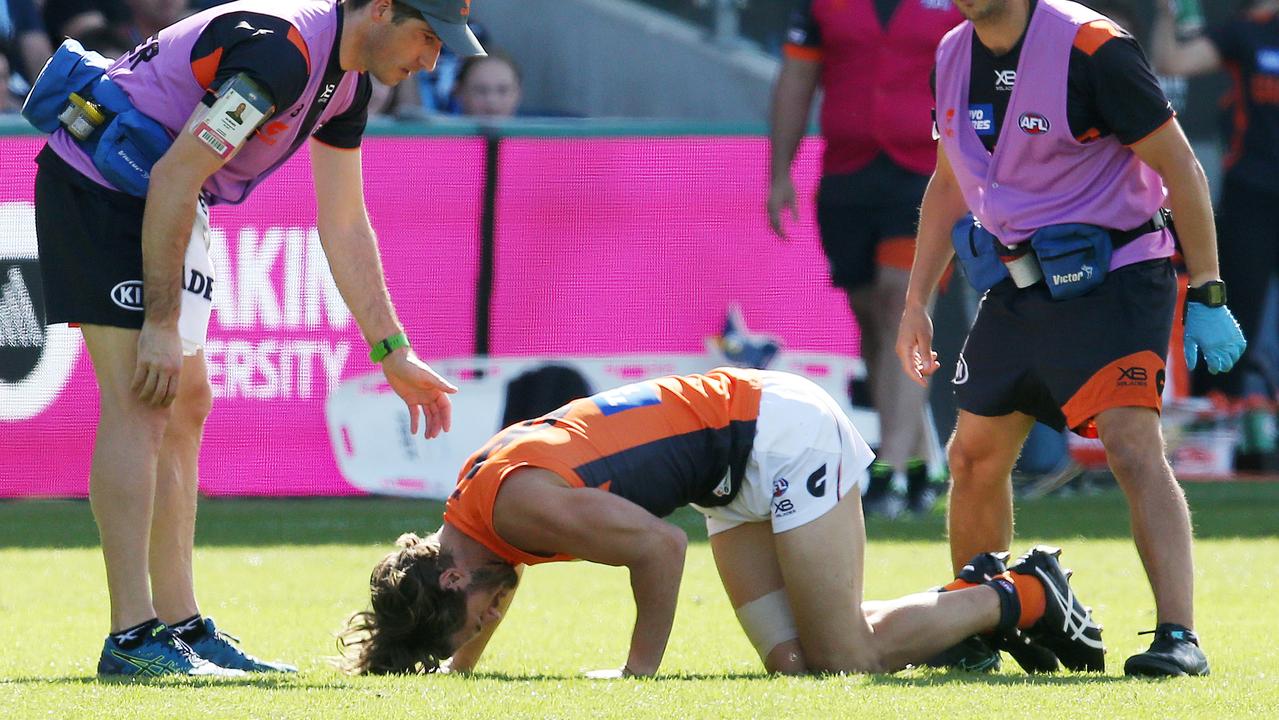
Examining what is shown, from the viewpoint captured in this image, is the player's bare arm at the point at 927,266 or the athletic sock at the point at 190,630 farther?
the player's bare arm at the point at 927,266

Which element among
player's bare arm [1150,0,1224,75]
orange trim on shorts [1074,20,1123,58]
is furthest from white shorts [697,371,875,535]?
player's bare arm [1150,0,1224,75]

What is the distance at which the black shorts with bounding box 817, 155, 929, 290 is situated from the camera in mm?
8578

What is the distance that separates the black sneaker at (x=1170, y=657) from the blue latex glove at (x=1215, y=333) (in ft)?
2.25

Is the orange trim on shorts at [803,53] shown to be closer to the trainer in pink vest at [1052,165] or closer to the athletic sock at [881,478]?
the athletic sock at [881,478]

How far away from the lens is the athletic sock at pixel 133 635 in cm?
471

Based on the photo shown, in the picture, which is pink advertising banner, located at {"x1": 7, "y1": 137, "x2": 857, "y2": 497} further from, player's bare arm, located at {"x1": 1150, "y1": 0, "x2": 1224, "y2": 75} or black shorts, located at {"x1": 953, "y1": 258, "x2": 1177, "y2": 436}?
black shorts, located at {"x1": 953, "y1": 258, "x2": 1177, "y2": 436}

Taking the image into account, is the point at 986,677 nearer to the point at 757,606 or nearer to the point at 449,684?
the point at 757,606

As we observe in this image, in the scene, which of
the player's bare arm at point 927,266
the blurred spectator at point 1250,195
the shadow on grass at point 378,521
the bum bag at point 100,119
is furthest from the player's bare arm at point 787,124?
the bum bag at point 100,119

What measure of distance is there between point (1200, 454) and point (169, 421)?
20.4 ft

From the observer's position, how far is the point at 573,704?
4.19 m

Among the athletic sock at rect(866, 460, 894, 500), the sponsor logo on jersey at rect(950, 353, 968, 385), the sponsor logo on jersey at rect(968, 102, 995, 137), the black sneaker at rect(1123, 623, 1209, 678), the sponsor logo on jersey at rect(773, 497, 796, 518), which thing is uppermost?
the sponsor logo on jersey at rect(968, 102, 995, 137)

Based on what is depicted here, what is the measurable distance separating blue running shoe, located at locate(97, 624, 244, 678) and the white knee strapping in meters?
1.31

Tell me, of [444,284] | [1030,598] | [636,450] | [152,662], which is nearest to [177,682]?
[152,662]

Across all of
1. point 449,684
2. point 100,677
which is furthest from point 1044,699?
point 100,677
